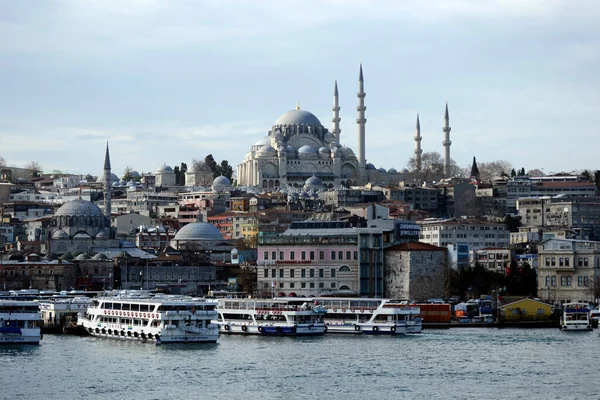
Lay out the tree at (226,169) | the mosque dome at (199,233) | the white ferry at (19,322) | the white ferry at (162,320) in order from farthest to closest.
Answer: the tree at (226,169) → the mosque dome at (199,233) → the white ferry at (162,320) → the white ferry at (19,322)

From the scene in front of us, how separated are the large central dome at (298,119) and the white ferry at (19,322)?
7957cm

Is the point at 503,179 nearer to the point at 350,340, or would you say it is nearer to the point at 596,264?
the point at 596,264

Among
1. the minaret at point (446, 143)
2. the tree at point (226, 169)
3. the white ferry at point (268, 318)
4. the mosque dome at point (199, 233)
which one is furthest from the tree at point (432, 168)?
the white ferry at point (268, 318)

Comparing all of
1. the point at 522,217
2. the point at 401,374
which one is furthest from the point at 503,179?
the point at 401,374

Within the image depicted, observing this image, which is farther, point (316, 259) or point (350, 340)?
point (316, 259)

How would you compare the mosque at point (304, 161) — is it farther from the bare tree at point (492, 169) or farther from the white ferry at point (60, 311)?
the white ferry at point (60, 311)

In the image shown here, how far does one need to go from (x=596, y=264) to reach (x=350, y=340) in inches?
646

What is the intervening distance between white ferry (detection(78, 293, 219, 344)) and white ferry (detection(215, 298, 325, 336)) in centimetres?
202

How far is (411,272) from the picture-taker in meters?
57.8

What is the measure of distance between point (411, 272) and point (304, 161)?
6274 centimetres

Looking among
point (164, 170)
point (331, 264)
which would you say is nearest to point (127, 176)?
point (164, 170)

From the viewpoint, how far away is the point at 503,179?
4437 inches

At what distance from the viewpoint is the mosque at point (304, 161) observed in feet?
390

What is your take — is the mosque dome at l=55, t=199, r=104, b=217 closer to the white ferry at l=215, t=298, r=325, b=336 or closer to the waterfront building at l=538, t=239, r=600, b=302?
the waterfront building at l=538, t=239, r=600, b=302
